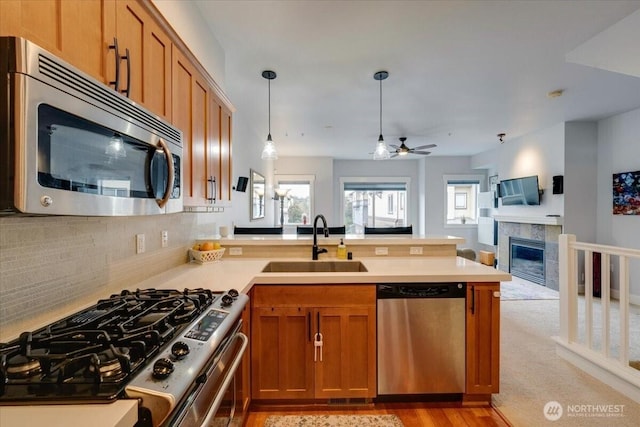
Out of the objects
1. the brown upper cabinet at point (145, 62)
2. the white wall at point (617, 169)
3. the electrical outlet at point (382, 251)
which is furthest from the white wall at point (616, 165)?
the brown upper cabinet at point (145, 62)

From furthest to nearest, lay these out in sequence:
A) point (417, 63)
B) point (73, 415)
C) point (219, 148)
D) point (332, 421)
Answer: point (417, 63) < point (219, 148) < point (332, 421) < point (73, 415)

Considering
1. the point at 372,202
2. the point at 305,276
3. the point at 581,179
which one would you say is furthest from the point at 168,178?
the point at 372,202

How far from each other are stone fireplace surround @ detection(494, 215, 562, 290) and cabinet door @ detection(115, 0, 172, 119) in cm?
530

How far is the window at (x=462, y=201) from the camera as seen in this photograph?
7531 mm

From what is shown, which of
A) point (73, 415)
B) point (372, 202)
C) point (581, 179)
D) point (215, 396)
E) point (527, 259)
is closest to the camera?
point (73, 415)

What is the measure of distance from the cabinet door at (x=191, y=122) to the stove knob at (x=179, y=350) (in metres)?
0.93

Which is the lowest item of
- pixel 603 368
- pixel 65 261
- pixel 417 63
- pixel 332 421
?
pixel 332 421

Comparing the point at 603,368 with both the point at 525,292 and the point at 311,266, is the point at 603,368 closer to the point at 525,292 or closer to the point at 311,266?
the point at 311,266

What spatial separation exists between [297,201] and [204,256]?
17.6 ft

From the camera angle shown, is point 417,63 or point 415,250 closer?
point 415,250

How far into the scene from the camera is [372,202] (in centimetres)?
800

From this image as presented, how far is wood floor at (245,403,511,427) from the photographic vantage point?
1.80 metres

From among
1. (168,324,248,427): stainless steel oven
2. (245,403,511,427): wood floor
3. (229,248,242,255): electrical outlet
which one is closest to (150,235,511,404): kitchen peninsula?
(245,403,511,427): wood floor

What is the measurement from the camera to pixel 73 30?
0.89 metres
